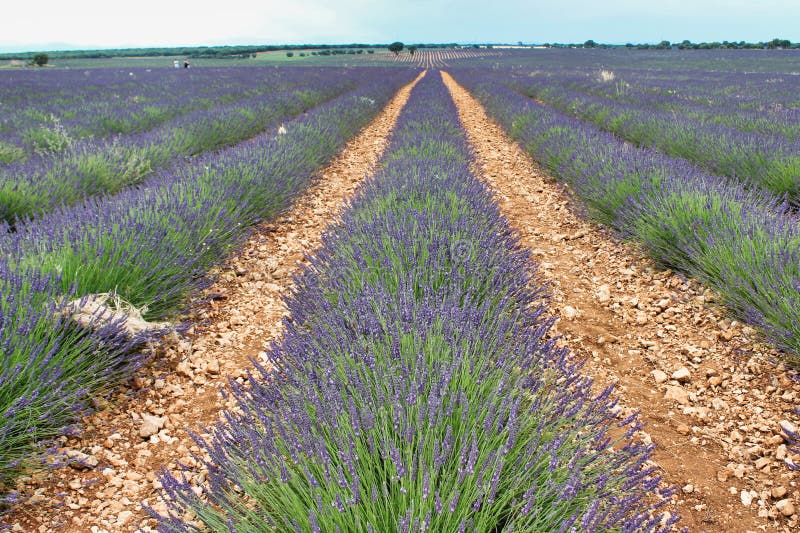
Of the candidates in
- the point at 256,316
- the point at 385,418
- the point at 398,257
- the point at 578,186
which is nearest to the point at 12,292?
the point at 256,316

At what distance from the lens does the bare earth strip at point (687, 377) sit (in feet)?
6.19

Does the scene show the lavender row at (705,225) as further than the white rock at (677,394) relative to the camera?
Yes

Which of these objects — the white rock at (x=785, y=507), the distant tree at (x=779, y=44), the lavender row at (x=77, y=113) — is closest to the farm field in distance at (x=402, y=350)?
the white rock at (x=785, y=507)

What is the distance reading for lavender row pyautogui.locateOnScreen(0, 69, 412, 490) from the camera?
1965 mm

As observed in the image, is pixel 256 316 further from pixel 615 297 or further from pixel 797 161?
pixel 797 161

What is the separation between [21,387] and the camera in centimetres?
195

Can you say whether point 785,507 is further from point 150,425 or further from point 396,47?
point 396,47

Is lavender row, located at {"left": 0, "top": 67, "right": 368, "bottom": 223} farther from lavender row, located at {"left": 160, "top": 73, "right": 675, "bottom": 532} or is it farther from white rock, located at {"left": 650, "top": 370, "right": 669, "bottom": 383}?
white rock, located at {"left": 650, "top": 370, "right": 669, "bottom": 383}

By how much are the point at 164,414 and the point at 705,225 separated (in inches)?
144

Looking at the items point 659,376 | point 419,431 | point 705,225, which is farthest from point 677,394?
point 419,431

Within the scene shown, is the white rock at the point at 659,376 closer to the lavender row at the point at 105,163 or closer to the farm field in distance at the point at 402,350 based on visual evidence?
the farm field in distance at the point at 402,350

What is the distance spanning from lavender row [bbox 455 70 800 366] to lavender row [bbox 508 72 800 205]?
0.66 meters

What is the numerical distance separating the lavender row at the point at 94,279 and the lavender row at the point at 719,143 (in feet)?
15.1

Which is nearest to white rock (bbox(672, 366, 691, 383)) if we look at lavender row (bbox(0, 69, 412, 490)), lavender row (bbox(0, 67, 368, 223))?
lavender row (bbox(0, 69, 412, 490))
